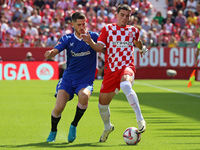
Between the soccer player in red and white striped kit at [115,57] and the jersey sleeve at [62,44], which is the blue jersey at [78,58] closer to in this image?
the jersey sleeve at [62,44]

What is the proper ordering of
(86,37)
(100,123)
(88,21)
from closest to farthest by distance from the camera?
(86,37) → (100,123) → (88,21)

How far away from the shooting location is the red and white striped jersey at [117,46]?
795 centimetres

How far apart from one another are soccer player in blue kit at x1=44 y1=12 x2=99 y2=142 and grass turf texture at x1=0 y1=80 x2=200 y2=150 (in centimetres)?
36

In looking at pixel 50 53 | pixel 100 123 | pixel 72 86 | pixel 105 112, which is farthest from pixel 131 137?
pixel 100 123

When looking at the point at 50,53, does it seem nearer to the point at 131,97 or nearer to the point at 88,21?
the point at 131,97

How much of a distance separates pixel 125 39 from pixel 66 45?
913 millimetres

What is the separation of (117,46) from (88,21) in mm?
20408

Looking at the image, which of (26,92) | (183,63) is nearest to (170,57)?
(183,63)

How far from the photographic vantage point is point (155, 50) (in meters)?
27.6

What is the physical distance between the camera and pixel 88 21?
28266mm

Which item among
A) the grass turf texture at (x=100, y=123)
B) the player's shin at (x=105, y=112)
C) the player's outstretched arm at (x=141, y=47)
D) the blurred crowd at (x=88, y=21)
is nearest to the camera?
the grass turf texture at (x=100, y=123)

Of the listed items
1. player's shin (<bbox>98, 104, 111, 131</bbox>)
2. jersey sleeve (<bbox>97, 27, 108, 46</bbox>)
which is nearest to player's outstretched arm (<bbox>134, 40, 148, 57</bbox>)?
jersey sleeve (<bbox>97, 27, 108, 46</bbox>)

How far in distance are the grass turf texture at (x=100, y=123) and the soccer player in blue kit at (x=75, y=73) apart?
36 centimetres

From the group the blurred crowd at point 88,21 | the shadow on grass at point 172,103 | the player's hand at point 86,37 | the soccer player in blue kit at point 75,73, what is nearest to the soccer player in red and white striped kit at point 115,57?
the soccer player in blue kit at point 75,73
